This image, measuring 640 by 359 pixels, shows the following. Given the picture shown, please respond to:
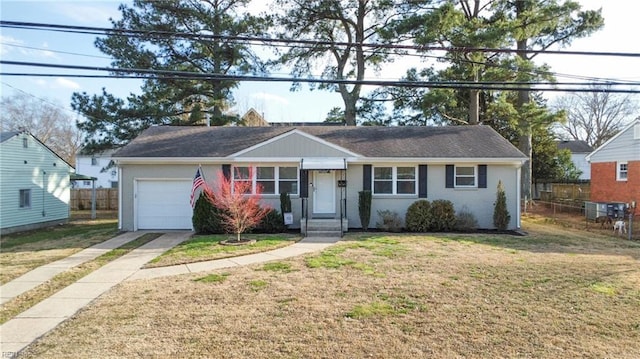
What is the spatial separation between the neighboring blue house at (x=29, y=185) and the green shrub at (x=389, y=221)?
14708 mm

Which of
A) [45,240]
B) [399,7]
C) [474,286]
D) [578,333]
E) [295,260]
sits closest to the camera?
[578,333]

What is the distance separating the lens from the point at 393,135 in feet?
56.3

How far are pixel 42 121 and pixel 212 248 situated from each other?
124ft

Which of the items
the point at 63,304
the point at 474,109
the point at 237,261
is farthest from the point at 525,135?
the point at 63,304

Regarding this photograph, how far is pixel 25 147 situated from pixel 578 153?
47.2 metres

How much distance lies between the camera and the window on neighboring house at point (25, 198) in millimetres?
16688

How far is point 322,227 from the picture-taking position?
13.7 m

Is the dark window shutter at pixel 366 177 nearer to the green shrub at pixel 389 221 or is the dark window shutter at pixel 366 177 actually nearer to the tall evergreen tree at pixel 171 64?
the green shrub at pixel 389 221

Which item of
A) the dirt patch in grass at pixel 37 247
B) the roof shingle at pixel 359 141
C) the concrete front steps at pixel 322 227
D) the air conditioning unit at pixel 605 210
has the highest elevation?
the roof shingle at pixel 359 141

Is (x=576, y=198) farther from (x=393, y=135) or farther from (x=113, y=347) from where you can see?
(x=113, y=347)

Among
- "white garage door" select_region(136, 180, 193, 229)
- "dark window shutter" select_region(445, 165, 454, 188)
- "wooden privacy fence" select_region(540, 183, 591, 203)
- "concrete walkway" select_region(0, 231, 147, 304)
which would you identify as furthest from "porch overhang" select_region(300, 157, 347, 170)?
"wooden privacy fence" select_region(540, 183, 591, 203)

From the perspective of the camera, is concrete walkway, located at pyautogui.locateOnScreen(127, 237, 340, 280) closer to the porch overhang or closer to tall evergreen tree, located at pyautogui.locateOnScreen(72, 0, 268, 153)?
the porch overhang

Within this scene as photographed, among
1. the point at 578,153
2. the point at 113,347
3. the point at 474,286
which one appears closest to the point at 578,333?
the point at 474,286

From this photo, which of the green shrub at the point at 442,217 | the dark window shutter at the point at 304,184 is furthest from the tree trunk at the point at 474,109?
the dark window shutter at the point at 304,184
